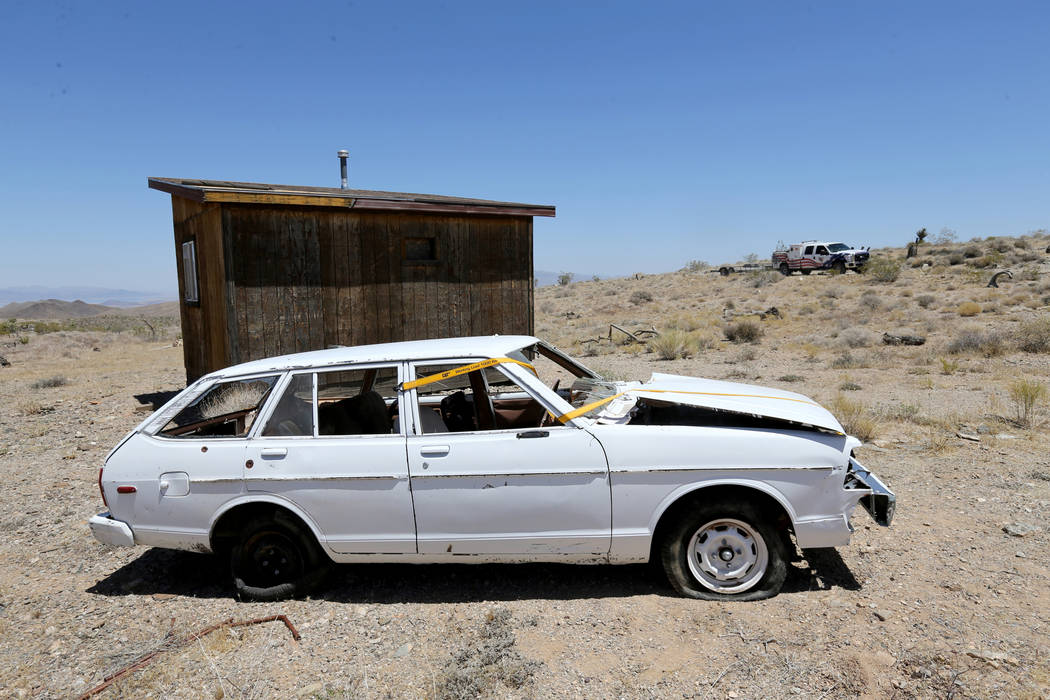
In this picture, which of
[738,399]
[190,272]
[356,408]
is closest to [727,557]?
[738,399]

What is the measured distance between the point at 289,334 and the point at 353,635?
6730 mm

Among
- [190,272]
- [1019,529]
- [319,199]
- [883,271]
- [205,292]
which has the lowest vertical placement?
[1019,529]

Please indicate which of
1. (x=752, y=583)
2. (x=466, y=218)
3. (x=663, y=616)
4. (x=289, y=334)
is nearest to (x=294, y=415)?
(x=663, y=616)

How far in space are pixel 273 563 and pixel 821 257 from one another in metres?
33.7

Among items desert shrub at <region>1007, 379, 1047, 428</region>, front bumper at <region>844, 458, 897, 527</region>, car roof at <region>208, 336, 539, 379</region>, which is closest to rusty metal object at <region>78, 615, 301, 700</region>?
car roof at <region>208, 336, 539, 379</region>

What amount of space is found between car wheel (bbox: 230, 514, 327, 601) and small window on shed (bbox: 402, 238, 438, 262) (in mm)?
6897

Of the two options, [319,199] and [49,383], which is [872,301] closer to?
[319,199]

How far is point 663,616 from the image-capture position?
370cm

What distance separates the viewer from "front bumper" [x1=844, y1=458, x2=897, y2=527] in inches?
146

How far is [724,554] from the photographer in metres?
3.82

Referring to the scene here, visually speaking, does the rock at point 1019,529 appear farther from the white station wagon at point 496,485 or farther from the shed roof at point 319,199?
the shed roof at point 319,199

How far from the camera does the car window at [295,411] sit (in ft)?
13.6

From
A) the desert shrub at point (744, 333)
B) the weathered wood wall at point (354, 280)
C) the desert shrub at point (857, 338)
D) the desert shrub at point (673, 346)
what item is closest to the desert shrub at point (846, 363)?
the desert shrub at point (857, 338)

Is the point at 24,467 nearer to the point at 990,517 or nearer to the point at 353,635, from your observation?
the point at 353,635
